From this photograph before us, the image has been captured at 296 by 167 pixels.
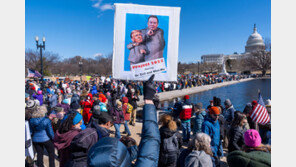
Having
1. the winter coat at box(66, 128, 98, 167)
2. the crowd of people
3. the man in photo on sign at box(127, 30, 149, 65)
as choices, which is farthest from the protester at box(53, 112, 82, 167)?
the man in photo on sign at box(127, 30, 149, 65)

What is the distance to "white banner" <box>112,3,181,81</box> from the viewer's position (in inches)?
112

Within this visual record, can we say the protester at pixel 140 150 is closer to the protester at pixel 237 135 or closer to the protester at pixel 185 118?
the protester at pixel 237 135

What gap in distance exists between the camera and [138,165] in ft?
4.09

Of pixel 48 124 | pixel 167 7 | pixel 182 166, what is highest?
pixel 167 7

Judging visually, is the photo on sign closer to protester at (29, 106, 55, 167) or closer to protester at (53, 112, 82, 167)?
protester at (53, 112, 82, 167)

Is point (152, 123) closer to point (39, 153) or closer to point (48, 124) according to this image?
point (48, 124)

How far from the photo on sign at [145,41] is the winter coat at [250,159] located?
60.8 inches

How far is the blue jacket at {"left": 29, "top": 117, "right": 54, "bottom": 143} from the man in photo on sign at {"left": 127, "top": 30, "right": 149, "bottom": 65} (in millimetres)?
2232

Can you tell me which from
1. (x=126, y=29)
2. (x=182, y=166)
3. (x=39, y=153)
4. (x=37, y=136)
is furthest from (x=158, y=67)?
(x=39, y=153)

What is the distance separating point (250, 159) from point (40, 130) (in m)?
3.62

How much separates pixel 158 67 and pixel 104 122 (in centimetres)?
126

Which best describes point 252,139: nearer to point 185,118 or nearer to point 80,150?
point 80,150

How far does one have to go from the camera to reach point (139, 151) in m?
1.29

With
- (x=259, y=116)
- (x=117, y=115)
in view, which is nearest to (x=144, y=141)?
(x=259, y=116)
